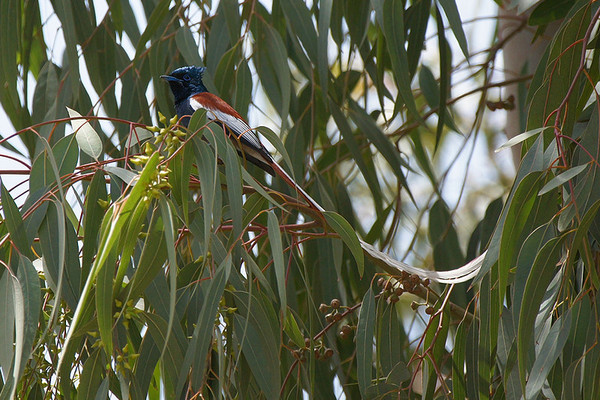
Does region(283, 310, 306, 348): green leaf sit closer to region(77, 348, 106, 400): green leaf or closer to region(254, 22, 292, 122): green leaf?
region(77, 348, 106, 400): green leaf

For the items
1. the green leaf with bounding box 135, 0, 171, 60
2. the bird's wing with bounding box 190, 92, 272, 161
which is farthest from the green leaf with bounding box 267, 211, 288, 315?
the green leaf with bounding box 135, 0, 171, 60

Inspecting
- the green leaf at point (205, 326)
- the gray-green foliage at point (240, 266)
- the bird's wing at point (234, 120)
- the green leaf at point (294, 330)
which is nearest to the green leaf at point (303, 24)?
the gray-green foliage at point (240, 266)

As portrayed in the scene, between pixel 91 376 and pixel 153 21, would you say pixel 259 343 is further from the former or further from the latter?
pixel 153 21

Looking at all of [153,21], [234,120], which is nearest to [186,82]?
[153,21]

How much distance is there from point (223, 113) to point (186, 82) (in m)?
0.52

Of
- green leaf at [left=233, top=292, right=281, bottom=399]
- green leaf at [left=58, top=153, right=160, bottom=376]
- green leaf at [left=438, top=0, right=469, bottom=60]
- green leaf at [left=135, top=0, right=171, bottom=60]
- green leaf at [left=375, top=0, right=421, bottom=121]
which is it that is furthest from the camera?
green leaf at [left=135, top=0, right=171, bottom=60]

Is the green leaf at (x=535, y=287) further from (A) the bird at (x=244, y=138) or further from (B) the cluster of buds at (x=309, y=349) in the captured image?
(B) the cluster of buds at (x=309, y=349)

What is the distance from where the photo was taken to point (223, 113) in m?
2.30

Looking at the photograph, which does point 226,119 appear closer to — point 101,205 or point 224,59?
point 224,59

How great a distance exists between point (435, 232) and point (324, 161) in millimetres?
470

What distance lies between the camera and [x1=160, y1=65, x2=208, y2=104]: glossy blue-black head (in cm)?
275

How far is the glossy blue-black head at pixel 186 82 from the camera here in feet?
9.01

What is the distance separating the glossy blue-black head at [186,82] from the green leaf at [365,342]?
4.15 feet

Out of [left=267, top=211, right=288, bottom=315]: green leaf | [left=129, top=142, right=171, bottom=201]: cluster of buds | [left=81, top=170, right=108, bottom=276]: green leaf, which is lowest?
[left=267, top=211, right=288, bottom=315]: green leaf
